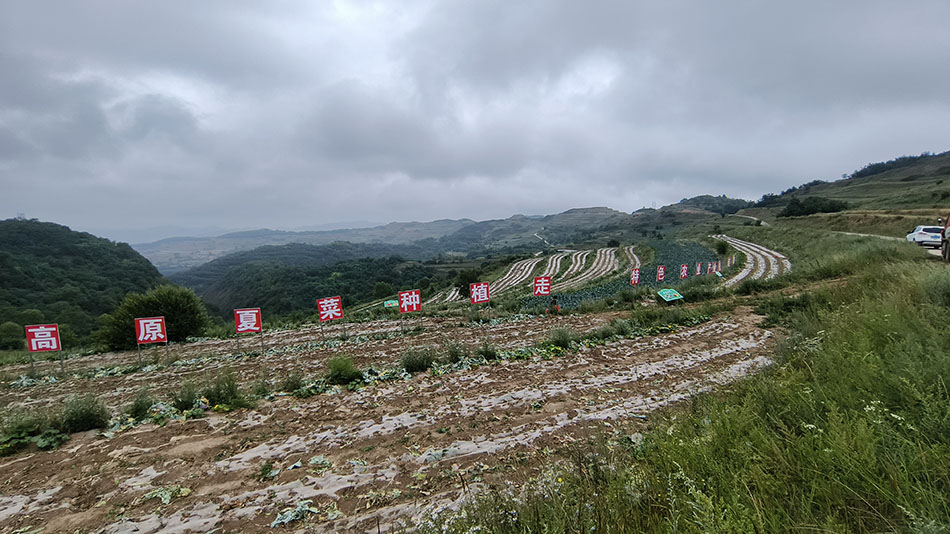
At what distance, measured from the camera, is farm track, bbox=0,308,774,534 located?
4574 mm

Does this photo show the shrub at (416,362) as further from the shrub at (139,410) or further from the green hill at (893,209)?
the green hill at (893,209)

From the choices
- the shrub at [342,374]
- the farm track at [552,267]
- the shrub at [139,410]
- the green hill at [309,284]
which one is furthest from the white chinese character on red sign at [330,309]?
the green hill at [309,284]

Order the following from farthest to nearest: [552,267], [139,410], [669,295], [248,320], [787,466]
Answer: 1. [552,267]
2. [669,295]
3. [248,320]
4. [139,410]
5. [787,466]

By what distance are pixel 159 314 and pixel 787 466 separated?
86.9 feet

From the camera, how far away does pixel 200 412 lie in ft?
23.9

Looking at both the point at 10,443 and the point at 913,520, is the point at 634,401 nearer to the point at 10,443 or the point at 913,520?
the point at 913,520

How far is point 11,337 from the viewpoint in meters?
33.7

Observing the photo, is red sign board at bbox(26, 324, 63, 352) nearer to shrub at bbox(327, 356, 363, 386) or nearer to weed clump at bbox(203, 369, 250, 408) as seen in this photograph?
weed clump at bbox(203, 369, 250, 408)

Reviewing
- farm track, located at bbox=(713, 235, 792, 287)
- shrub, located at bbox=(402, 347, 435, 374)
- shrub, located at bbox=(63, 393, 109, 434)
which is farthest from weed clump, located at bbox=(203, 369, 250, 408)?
farm track, located at bbox=(713, 235, 792, 287)

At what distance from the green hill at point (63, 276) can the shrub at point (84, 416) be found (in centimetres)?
3640

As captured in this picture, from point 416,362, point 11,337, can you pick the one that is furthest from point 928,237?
point 11,337

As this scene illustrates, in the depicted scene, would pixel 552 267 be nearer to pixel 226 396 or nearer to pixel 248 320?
pixel 248 320

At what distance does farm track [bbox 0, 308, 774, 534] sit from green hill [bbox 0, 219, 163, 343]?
126ft

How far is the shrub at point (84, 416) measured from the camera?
21.6 feet
